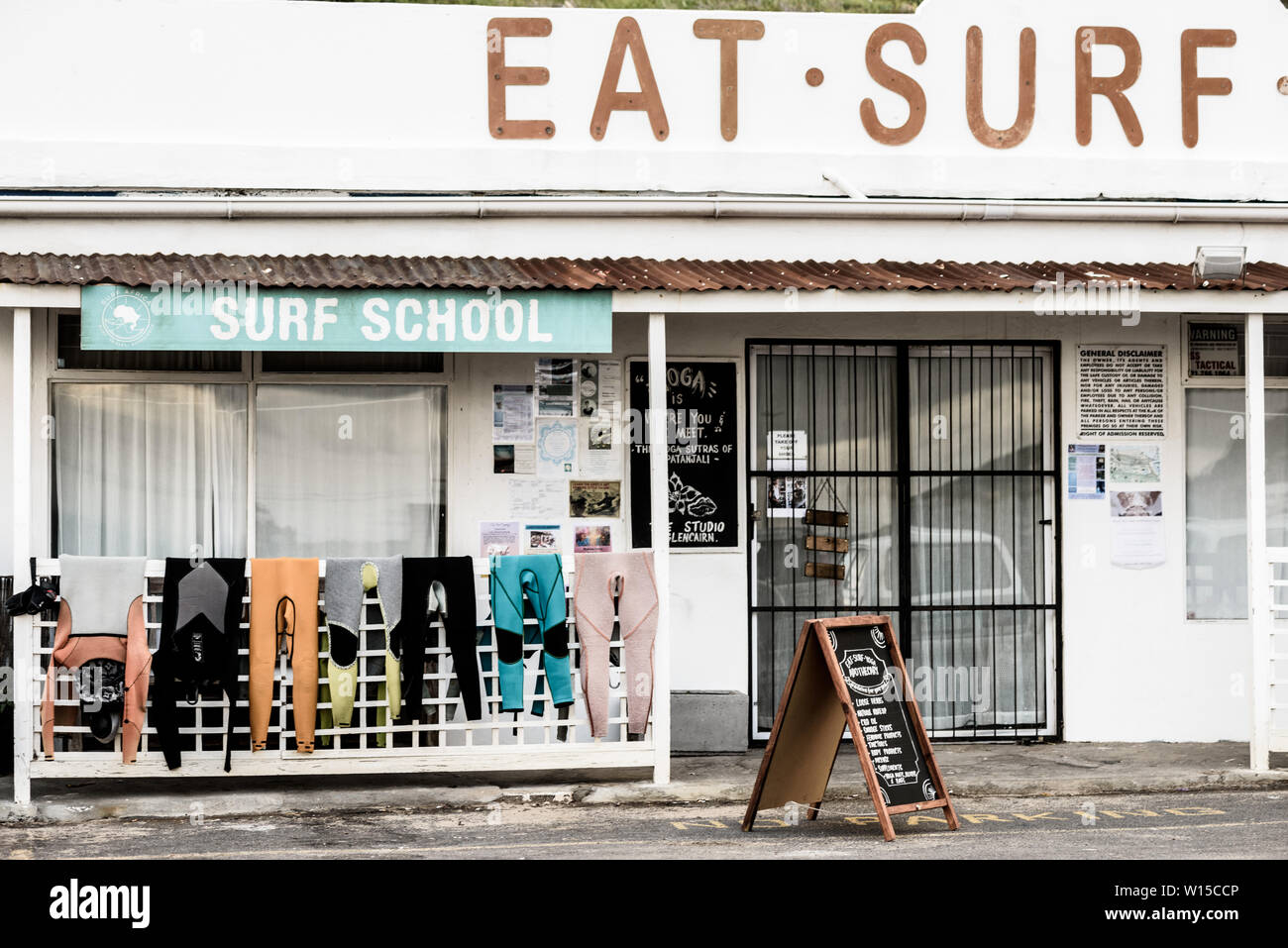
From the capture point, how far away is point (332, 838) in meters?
8.20

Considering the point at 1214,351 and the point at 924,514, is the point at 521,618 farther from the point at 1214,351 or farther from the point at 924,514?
the point at 1214,351

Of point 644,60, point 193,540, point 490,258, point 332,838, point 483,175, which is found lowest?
point 332,838

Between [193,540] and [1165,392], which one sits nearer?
[193,540]


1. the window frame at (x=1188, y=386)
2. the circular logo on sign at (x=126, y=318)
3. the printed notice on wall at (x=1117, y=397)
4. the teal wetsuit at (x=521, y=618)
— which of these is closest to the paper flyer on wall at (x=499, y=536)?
the teal wetsuit at (x=521, y=618)

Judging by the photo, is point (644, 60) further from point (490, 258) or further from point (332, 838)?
point (332, 838)

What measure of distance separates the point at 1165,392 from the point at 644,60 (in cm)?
428

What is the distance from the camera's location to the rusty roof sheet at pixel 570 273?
29.7 feet

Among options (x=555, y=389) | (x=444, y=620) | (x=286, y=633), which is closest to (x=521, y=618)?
(x=444, y=620)

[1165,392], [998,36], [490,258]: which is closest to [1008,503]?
[1165,392]

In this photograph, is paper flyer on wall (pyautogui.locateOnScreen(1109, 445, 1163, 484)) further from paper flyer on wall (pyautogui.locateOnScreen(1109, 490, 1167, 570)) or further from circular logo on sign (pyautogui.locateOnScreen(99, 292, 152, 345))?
circular logo on sign (pyautogui.locateOnScreen(99, 292, 152, 345))

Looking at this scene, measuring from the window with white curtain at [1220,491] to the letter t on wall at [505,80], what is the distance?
16.2 feet

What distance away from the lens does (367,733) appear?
9219 mm

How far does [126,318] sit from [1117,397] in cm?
654

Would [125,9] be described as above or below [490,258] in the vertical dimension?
above
